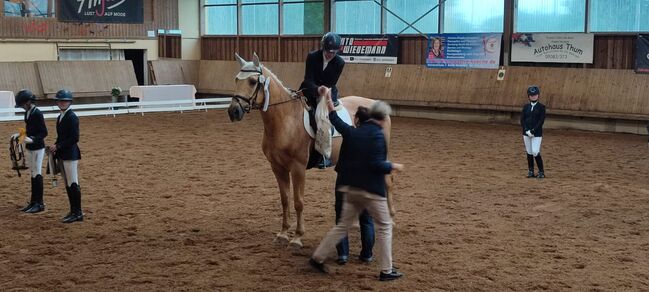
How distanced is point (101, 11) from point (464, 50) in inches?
449

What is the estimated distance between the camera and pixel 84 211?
877 cm

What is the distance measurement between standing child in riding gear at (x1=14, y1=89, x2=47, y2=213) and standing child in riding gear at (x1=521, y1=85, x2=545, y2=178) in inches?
262

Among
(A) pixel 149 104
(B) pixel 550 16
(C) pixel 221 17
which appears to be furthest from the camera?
(C) pixel 221 17

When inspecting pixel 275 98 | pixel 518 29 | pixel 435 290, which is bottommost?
pixel 435 290

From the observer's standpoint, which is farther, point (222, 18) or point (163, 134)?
point (222, 18)

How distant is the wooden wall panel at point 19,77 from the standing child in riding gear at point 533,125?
16239 millimetres

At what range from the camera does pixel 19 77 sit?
72.2 ft

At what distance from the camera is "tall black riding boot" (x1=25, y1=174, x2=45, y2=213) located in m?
8.69

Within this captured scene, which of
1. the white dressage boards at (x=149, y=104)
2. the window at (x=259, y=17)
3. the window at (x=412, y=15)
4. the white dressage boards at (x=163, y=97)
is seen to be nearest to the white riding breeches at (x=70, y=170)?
the white dressage boards at (x=149, y=104)

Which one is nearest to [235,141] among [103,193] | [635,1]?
[103,193]

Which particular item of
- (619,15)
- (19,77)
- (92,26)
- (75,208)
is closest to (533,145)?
(75,208)

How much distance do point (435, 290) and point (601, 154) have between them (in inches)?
359

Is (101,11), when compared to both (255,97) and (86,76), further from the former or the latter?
(255,97)

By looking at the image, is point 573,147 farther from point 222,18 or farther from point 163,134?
point 222,18
